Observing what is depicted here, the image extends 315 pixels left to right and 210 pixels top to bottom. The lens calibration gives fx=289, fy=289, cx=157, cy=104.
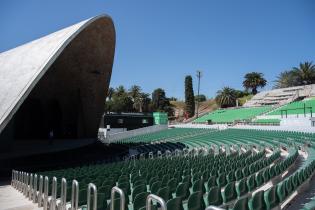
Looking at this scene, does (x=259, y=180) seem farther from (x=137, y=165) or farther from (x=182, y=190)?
(x=137, y=165)

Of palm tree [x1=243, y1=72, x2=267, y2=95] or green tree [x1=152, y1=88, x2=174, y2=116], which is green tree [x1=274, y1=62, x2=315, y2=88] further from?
green tree [x1=152, y1=88, x2=174, y2=116]

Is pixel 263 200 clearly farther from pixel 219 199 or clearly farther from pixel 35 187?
pixel 35 187

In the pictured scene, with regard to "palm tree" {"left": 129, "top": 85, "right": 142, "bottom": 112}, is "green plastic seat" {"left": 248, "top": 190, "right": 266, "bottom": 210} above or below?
below

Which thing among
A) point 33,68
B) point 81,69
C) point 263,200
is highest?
point 81,69

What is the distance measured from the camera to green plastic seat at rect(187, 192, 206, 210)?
5262mm

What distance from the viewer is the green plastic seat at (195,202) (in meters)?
5.26

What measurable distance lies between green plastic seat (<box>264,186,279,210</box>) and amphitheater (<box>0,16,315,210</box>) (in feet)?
0.06

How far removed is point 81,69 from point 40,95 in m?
6.33

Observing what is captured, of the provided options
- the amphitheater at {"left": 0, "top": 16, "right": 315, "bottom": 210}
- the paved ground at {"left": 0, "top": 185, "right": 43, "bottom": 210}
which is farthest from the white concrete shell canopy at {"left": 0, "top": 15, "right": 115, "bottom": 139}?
the paved ground at {"left": 0, "top": 185, "right": 43, "bottom": 210}

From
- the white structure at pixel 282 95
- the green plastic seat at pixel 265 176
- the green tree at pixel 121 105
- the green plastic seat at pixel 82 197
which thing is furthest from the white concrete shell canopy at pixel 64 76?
the green tree at pixel 121 105

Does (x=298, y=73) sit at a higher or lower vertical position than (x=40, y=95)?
higher

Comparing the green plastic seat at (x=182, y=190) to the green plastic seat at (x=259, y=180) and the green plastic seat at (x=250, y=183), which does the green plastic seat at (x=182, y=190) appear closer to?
the green plastic seat at (x=250, y=183)

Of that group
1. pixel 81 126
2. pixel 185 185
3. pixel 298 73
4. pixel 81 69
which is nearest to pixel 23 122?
pixel 81 126

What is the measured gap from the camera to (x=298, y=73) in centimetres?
7056
